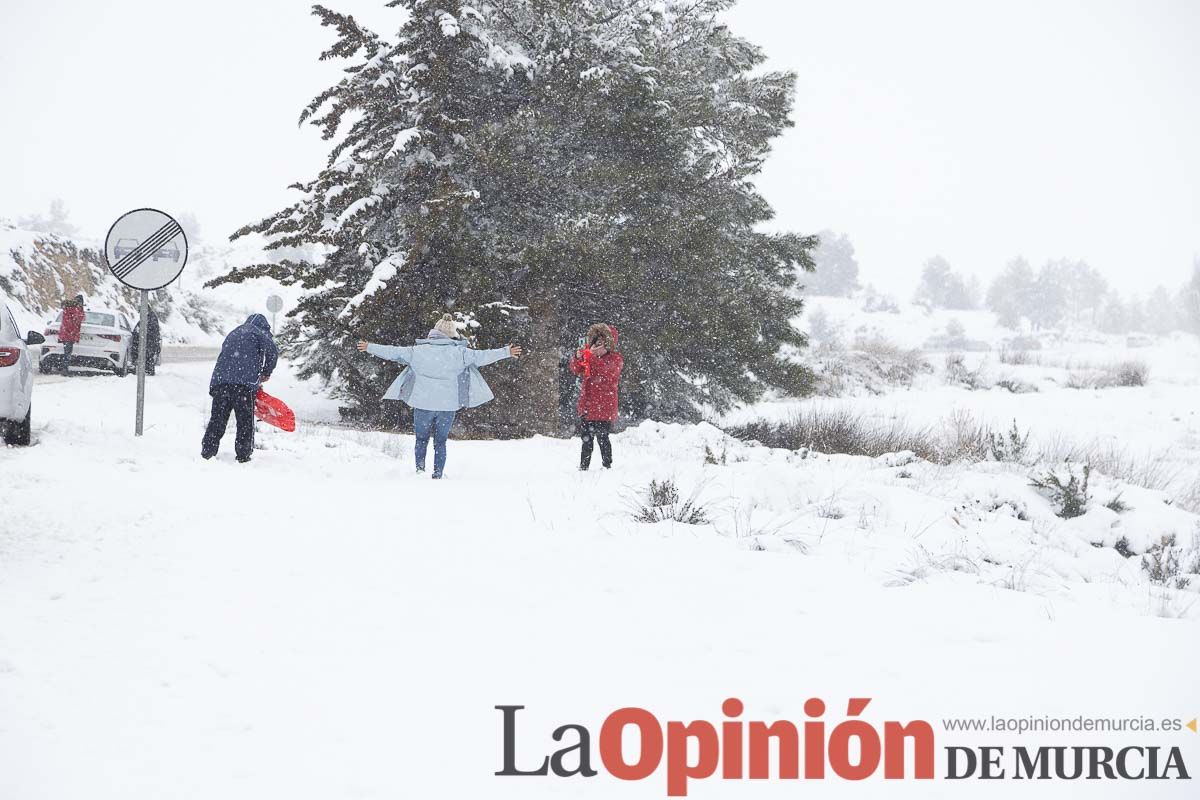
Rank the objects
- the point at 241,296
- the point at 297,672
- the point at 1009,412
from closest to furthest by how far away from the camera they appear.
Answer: the point at 297,672 < the point at 1009,412 < the point at 241,296

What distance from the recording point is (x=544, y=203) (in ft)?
48.5

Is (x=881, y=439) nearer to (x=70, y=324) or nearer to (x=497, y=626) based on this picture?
(x=497, y=626)

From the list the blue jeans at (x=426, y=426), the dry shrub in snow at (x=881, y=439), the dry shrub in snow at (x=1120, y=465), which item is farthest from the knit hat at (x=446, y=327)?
the dry shrub in snow at (x=1120, y=465)

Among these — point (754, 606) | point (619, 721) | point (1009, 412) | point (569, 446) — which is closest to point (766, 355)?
point (569, 446)

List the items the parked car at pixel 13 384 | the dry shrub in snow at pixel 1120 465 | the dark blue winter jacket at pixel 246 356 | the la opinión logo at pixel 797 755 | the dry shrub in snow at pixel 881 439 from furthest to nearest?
the dry shrub in snow at pixel 881 439, the dry shrub in snow at pixel 1120 465, the dark blue winter jacket at pixel 246 356, the parked car at pixel 13 384, the la opinión logo at pixel 797 755

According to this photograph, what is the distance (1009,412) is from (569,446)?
512 inches

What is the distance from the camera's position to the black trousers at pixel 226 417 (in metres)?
8.55

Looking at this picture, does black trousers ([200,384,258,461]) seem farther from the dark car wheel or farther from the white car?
the white car

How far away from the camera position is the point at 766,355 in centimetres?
1605

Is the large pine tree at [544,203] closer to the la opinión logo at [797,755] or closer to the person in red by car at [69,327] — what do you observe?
the person in red by car at [69,327]

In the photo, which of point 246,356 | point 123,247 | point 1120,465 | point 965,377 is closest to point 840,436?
point 1120,465

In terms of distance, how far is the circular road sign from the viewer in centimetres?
880

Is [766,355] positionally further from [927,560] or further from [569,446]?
[927,560]

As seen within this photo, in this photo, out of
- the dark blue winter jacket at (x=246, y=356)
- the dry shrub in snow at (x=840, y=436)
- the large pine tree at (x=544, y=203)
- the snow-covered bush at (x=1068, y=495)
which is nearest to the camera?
the snow-covered bush at (x=1068, y=495)
